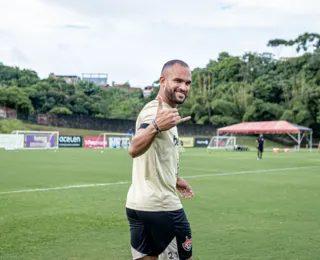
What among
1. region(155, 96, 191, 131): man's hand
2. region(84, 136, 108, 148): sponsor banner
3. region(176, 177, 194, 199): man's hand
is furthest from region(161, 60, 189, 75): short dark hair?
region(84, 136, 108, 148): sponsor banner

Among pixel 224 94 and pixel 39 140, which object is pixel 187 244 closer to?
pixel 39 140

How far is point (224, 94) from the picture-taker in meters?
90.2

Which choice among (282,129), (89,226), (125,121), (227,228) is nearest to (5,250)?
(89,226)

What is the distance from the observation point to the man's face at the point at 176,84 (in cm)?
365

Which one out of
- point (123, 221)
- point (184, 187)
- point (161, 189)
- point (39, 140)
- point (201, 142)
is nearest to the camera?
point (161, 189)

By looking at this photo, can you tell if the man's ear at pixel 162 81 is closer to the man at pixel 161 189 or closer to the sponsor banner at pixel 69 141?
the man at pixel 161 189

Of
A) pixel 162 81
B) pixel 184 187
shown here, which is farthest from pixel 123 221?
pixel 162 81

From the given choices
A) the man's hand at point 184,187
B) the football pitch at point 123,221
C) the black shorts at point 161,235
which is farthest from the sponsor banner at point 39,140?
the black shorts at point 161,235

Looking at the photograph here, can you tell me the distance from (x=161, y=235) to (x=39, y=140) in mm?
41603

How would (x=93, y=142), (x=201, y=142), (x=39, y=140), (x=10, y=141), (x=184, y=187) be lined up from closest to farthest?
(x=184, y=187) < (x=10, y=141) < (x=39, y=140) < (x=93, y=142) < (x=201, y=142)

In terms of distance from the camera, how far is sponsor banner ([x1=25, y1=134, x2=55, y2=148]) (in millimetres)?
43000

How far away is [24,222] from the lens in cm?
817

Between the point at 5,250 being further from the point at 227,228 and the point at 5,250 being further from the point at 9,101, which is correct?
the point at 9,101

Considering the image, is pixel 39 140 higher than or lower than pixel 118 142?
higher
